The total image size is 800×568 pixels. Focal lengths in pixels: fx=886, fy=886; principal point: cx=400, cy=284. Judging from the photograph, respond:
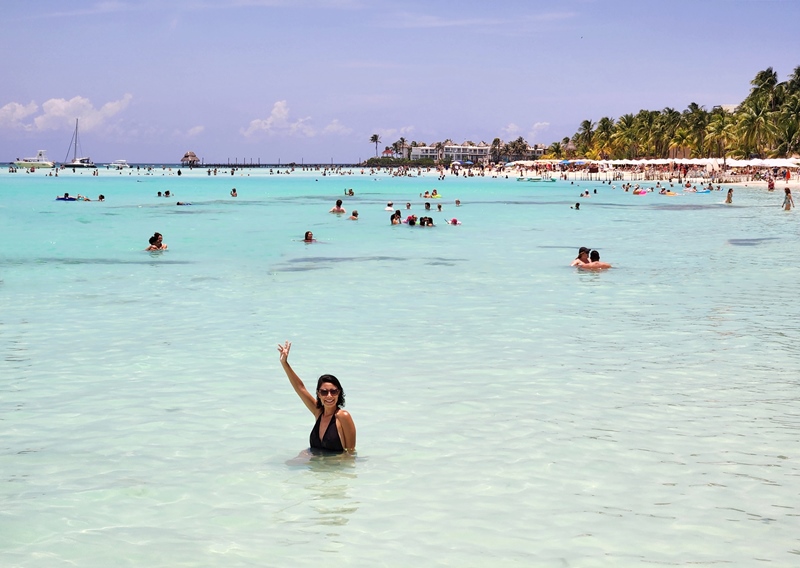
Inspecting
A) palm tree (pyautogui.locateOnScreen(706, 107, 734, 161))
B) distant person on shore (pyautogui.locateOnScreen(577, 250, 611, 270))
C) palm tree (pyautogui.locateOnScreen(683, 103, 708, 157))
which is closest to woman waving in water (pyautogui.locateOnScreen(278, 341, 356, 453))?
distant person on shore (pyautogui.locateOnScreen(577, 250, 611, 270))

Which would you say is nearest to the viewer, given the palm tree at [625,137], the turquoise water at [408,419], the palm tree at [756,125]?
the turquoise water at [408,419]

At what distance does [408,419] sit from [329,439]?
1.69m

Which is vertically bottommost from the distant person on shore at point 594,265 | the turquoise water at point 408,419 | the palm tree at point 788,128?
the turquoise water at point 408,419

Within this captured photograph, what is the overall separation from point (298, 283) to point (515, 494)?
15186 mm

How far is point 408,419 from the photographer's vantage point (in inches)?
406

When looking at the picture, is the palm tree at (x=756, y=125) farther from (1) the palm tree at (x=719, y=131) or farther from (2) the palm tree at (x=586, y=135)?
(2) the palm tree at (x=586, y=135)

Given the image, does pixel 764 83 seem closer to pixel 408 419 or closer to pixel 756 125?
pixel 756 125

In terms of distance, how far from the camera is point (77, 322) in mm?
16562

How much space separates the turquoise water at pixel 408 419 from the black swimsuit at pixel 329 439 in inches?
5.9

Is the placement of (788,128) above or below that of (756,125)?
below

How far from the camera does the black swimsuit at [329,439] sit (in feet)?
28.8

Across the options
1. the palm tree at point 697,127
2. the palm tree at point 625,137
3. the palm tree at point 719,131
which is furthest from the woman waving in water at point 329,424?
the palm tree at point 625,137

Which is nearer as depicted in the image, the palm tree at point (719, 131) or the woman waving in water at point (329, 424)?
the woman waving in water at point (329, 424)

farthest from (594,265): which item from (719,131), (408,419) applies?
(719,131)
